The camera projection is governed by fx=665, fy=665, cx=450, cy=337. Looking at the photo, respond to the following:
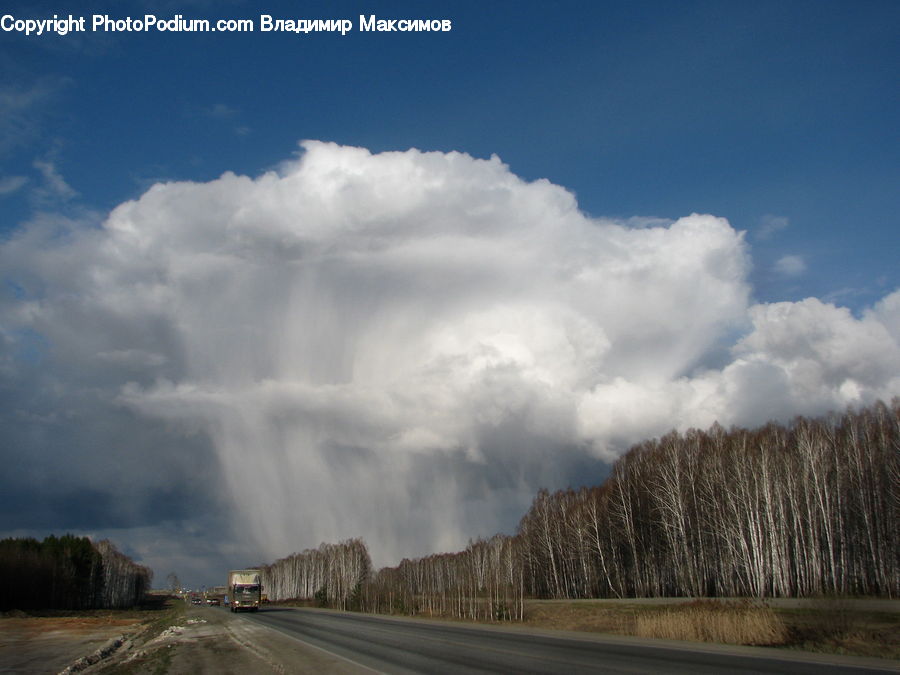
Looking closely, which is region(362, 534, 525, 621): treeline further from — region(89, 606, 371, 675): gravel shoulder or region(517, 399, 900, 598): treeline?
region(89, 606, 371, 675): gravel shoulder

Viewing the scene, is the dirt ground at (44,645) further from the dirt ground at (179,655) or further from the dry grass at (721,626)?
the dry grass at (721,626)

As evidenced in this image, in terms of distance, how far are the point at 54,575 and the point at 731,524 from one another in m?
124

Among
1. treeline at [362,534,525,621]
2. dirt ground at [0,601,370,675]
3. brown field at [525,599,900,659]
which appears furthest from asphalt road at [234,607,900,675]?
treeline at [362,534,525,621]

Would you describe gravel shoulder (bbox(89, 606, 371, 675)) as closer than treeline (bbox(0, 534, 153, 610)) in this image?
Yes

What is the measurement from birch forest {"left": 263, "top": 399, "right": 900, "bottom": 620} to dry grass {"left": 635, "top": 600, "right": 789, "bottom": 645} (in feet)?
79.9

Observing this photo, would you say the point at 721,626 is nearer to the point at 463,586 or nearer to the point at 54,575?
the point at 463,586

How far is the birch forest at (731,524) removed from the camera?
61781 mm

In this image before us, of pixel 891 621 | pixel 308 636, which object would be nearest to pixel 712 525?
pixel 891 621

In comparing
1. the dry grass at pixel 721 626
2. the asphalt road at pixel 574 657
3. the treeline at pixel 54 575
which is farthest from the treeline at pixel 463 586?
the treeline at pixel 54 575

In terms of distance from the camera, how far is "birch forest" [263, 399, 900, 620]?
6178cm

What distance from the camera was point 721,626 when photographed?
30953 millimetres

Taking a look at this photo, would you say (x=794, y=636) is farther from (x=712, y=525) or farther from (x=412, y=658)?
(x=712, y=525)

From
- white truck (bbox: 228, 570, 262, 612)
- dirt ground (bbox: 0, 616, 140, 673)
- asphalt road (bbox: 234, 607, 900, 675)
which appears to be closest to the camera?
asphalt road (bbox: 234, 607, 900, 675)

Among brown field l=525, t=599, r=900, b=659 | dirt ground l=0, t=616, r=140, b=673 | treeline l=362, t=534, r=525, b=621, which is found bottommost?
treeline l=362, t=534, r=525, b=621
